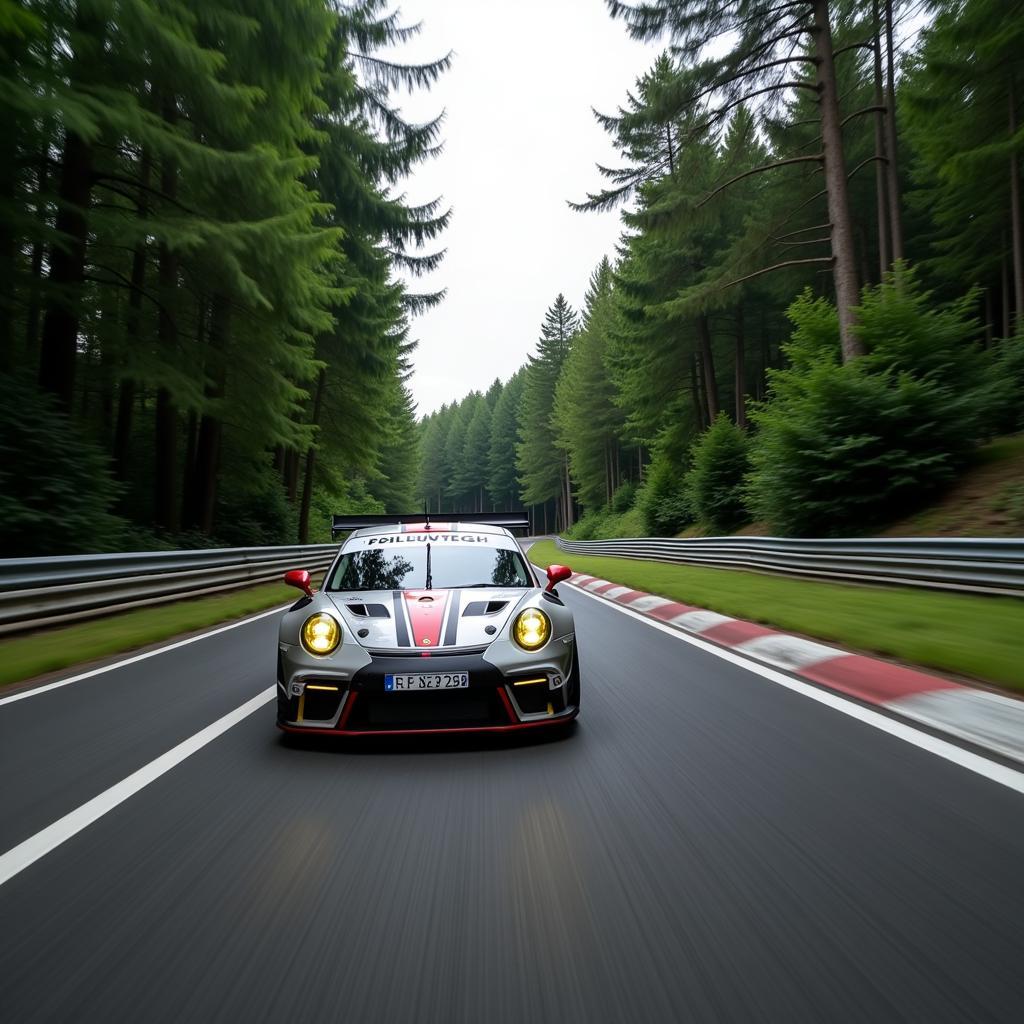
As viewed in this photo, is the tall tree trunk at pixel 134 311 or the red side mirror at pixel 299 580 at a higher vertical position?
the tall tree trunk at pixel 134 311

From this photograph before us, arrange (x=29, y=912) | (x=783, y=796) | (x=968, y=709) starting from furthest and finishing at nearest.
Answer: (x=968, y=709), (x=783, y=796), (x=29, y=912)

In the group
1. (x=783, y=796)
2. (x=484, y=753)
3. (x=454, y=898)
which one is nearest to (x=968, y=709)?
(x=783, y=796)

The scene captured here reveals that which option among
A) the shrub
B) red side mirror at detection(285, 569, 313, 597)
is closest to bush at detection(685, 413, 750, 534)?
the shrub

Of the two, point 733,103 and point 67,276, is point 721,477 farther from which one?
point 67,276

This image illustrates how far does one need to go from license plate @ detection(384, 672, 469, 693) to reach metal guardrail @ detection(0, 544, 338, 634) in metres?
6.13

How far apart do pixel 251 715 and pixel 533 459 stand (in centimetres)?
7805

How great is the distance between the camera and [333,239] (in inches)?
581

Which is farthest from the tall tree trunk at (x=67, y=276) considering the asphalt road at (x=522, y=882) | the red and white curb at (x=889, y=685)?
the red and white curb at (x=889, y=685)

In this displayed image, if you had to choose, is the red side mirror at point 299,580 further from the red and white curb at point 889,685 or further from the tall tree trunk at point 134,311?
the tall tree trunk at point 134,311

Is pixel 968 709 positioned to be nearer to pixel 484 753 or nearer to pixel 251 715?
pixel 484 753

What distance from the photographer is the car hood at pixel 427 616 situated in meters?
4.22

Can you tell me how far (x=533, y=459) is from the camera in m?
82.8

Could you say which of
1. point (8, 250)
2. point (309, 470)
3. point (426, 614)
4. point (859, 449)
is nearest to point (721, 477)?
point (859, 449)

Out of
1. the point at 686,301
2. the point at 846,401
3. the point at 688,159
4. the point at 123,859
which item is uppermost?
the point at 688,159
